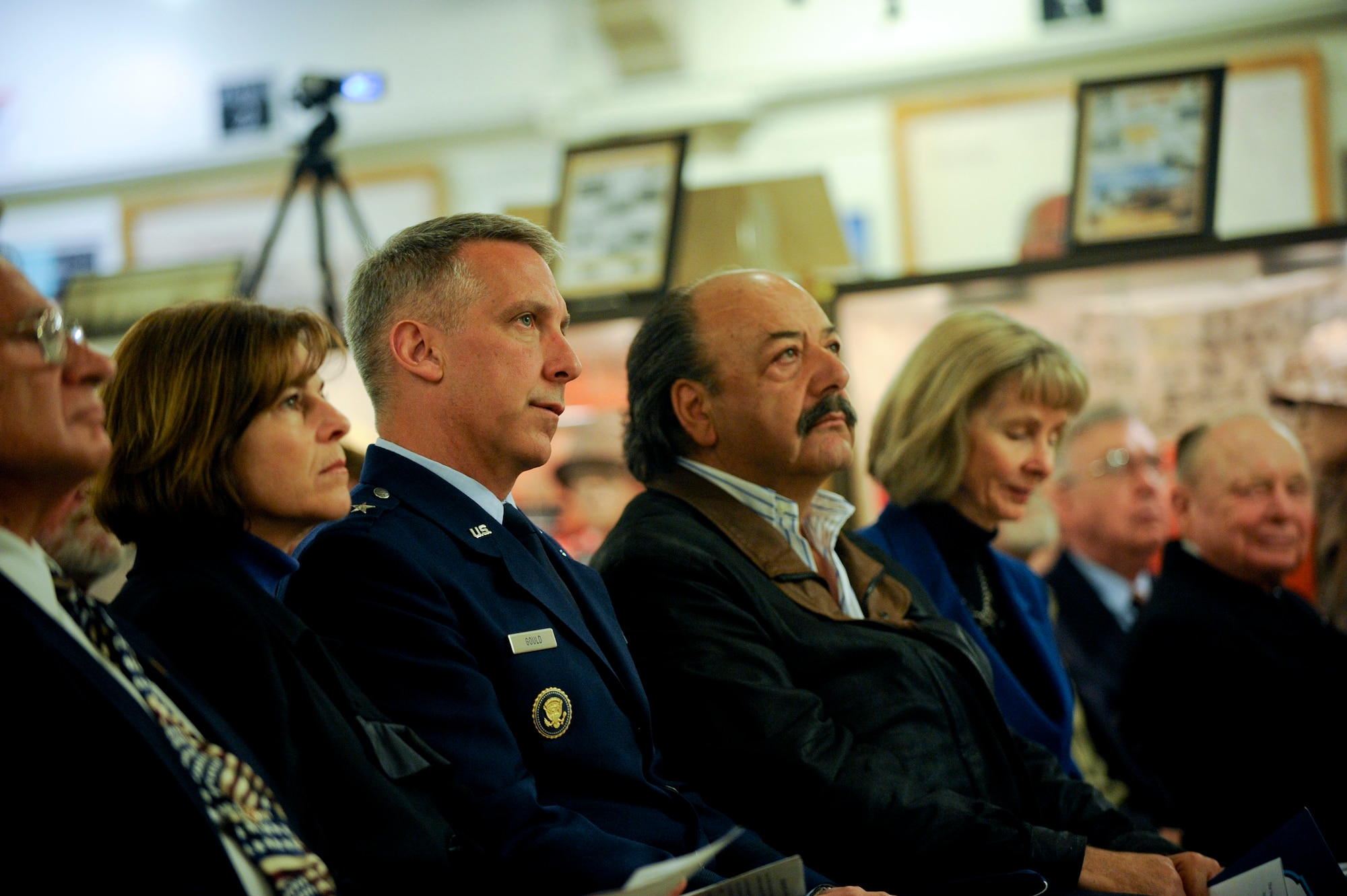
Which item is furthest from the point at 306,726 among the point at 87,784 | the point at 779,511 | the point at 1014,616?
the point at 1014,616

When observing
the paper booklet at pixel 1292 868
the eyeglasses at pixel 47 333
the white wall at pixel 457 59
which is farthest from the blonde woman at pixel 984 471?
the white wall at pixel 457 59

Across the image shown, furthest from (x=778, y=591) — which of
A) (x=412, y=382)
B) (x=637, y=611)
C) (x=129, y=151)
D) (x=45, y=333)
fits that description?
(x=129, y=151)

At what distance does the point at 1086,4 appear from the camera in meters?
5.32

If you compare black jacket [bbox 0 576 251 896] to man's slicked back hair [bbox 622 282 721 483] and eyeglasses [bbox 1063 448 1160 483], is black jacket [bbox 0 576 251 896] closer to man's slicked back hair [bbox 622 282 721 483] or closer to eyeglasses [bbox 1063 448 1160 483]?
man's slicked back hair [bbox 622 282 721 483]

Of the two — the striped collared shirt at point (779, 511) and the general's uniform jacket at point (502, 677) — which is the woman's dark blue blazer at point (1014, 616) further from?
the general's uniform jacket at point (502, 677)

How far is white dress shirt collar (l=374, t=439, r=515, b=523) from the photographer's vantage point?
1.61m

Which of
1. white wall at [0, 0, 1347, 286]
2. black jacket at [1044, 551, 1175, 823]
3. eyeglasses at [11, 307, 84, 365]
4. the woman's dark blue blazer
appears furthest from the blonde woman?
white wall at [0, 0, 1347, 286]

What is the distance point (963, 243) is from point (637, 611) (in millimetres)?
4010

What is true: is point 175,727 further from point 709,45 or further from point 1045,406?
point 709,45

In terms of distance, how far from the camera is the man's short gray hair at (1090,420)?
11.2ft

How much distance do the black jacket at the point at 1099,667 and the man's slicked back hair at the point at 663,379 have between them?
127cm

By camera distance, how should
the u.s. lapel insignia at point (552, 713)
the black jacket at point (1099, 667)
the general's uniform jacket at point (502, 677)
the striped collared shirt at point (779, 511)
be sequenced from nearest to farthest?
the general's uniform jacket at point (502, 677)
the u.s. lapel insignia at point (552, 713)
the striped collared shirt at point (779, 511)
the black jacket at point (1099, 667)

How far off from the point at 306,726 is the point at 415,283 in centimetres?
70

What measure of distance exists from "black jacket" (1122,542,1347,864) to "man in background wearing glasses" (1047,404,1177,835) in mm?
662
